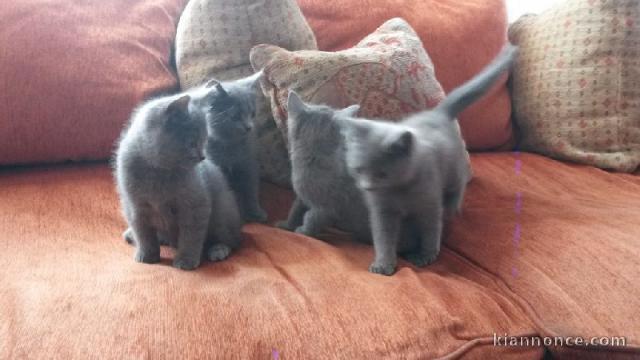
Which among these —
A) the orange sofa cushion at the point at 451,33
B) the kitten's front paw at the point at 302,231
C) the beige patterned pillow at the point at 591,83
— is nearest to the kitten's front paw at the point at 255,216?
the kitten's front paw at the point at 302,231

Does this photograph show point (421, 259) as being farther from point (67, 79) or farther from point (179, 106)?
point (67, 79)

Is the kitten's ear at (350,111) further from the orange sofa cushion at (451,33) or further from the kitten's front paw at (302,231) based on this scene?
the orange sofa cushion at (451,33)

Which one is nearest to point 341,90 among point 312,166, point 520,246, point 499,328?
point 312,166

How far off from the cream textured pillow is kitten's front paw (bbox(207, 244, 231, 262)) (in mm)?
366

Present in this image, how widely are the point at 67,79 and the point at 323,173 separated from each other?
70cm

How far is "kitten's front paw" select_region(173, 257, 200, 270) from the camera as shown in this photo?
1.07 meters


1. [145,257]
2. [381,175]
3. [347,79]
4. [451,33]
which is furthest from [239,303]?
[451,33]

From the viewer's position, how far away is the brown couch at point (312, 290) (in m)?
0.85

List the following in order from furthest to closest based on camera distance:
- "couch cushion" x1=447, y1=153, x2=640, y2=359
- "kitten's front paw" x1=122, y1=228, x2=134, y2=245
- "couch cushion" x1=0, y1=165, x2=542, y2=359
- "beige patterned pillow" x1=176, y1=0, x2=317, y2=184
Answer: "beige patterned pillow" x1=176, y1=0, x2=317, y2=184
"kitten's front paw" x1=122, y1=228, x2=134, y2=245
"couch cushion" x1=447, y1=153, x2=640, y2=359
"couch cushion" x1=0, y1=165, x2=542, y2=359

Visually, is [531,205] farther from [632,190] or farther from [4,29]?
[4,29]

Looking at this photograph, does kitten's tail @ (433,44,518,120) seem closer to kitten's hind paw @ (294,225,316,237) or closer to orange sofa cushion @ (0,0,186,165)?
kitten's hind paw @ (294,225,316,237)

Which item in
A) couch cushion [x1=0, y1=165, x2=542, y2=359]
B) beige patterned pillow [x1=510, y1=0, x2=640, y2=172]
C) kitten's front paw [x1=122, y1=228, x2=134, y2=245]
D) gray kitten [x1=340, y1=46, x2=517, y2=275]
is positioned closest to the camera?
couch cushion [x1=0, y1=165, x2=542, y2=359]

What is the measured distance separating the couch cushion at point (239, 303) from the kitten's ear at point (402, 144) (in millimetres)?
238

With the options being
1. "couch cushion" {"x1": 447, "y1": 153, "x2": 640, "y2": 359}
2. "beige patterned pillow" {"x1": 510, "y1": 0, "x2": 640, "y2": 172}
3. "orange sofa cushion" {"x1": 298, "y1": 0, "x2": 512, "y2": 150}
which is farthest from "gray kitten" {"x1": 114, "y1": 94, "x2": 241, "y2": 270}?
"beige patterned pillow" {"x1": 510, "y1": 0, "x2": 640, "y2": 172}
